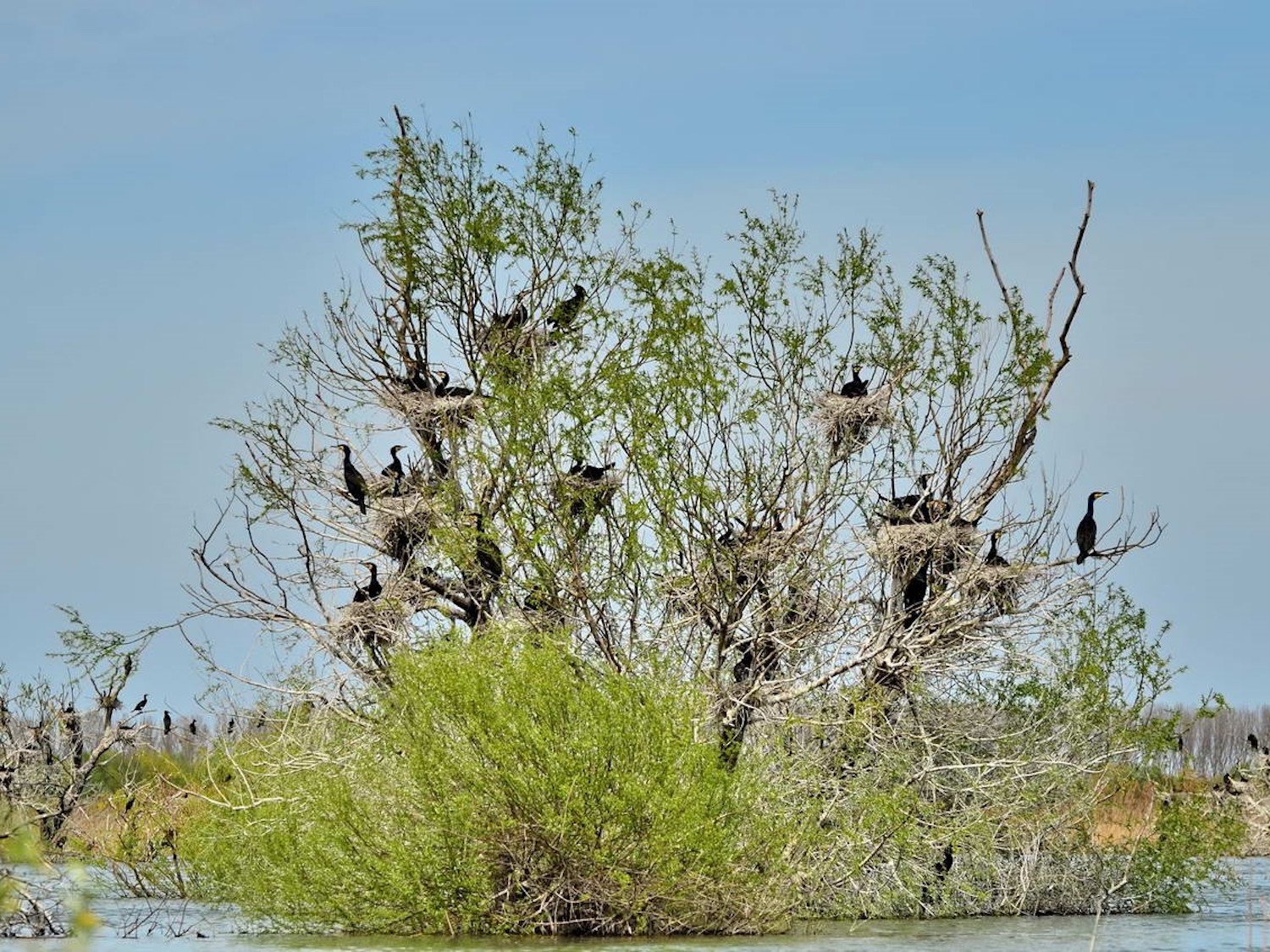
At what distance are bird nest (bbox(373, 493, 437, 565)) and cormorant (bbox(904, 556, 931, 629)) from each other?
5784 millimetres

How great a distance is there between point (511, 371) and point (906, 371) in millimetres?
4734

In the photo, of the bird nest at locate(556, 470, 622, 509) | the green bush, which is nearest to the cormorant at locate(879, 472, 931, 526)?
the bird nest at locate(556, 470, 622, 509)

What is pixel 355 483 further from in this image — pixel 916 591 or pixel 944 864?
pixel 944 864

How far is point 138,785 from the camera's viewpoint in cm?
2389

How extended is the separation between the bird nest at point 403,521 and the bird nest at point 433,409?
2.79 feet

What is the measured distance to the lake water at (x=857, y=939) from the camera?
14.9 metres

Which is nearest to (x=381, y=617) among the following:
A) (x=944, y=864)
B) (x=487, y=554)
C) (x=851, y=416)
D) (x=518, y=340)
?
(x=487, y=554)

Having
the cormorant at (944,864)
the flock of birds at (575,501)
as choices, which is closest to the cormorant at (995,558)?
the flock of birds at (575,501)

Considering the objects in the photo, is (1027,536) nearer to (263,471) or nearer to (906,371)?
(906,371)

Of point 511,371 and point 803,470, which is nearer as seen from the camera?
point 803,470

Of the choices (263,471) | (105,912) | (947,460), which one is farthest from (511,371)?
(105,912)

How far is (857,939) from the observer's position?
16688mm

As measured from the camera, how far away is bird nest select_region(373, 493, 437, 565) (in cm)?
2086

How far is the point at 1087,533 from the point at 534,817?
25.4 ft
